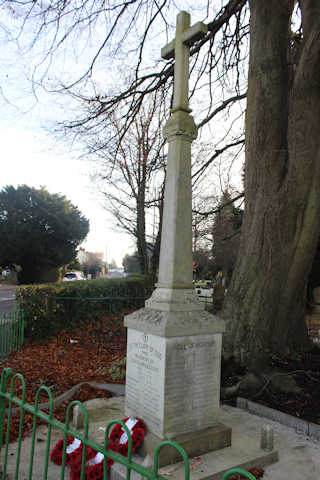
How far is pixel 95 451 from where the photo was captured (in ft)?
11.3

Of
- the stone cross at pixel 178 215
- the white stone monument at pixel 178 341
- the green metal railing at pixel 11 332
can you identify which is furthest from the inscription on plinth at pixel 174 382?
the green metal railing at pixel 11 332

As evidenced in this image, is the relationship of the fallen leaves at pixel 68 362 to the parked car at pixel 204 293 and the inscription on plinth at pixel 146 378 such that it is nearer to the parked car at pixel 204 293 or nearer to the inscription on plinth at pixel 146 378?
the inscription on plinth at pixel 146 378

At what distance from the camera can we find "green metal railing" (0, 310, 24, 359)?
26.7 feet

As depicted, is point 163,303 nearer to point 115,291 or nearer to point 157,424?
point 157,424

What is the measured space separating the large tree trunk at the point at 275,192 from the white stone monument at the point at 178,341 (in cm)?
298

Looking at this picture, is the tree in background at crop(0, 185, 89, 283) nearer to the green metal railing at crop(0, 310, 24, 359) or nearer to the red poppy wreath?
the green metal railing at crop(0, 310, 24, 359)

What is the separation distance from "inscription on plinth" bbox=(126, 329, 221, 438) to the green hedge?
6112mm

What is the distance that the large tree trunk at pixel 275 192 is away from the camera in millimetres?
6492

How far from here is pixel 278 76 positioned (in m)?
7.03

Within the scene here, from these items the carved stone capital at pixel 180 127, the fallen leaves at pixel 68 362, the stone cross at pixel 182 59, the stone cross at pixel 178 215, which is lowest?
the fallen leaves at pixel 68 362

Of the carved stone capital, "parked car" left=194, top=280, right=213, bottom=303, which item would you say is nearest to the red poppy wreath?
the carved stone capital

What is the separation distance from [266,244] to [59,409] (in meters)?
4.37

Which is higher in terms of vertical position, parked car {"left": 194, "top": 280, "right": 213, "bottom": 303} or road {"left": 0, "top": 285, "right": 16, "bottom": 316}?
parked car {"left": 194, "top": 280, "right": 213, "bottom": 303}

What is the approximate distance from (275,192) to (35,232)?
93.6 feet
